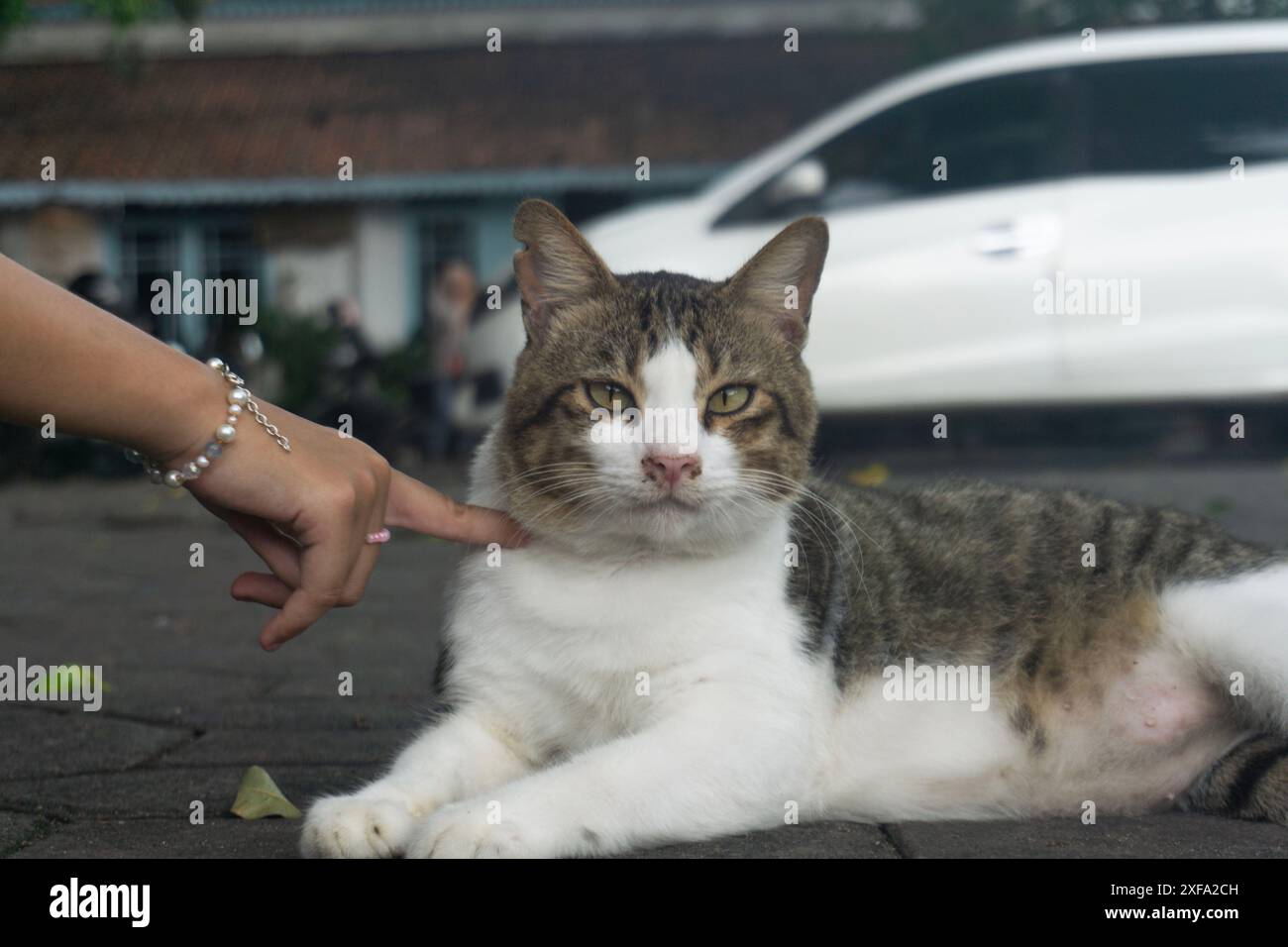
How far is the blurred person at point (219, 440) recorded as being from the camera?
2.11 metres

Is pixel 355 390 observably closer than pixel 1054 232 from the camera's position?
No

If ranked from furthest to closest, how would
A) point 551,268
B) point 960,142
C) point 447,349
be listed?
point 447,349 → point 960,142 → point 551,268

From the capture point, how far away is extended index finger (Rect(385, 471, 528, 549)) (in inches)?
105

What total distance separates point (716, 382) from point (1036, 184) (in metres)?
5.70

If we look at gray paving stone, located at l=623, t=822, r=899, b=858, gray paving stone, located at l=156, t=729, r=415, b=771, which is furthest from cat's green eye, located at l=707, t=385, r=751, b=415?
gray paving stone, located at l=156, t=729, r=415, b=771

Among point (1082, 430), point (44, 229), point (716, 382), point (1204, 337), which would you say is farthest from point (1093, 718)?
point (44, 229)

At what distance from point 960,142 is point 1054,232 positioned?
886 millimetres

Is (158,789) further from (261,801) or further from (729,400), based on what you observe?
(729,400)

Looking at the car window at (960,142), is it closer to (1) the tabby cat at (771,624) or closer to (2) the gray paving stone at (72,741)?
(1) the tabby cat at (771,624)

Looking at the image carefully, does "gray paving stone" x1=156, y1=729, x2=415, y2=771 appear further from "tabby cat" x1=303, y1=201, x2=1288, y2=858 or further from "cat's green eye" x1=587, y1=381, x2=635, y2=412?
"cat's green eye" x1=587, y1=381, x2=635, y2=412

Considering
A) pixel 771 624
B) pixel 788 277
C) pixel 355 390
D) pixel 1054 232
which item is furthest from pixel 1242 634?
pixel 355 390

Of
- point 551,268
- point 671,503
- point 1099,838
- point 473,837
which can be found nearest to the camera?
point 473,837

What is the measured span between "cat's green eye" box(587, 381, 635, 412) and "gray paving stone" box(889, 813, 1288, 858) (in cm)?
103

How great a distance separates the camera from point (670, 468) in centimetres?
284
